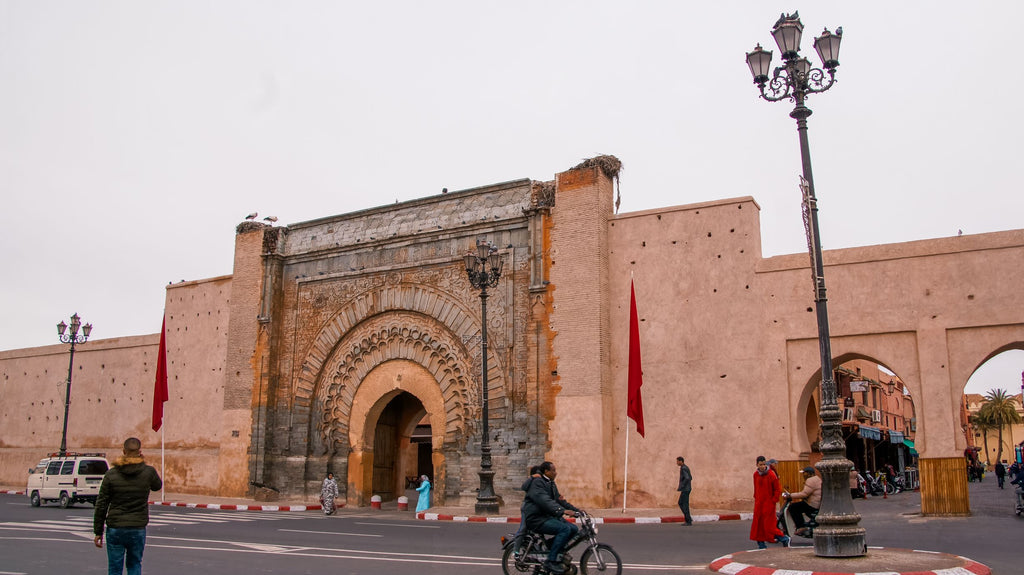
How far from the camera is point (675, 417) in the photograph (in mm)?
16906

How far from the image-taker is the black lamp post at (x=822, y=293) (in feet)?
27.5

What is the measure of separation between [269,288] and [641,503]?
11417 millimetres

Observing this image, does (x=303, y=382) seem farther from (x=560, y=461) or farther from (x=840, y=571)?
(x=840, y=571)

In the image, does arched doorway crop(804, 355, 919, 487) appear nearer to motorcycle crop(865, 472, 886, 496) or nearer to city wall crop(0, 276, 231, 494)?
motorcycle crop(865, 472, 886, 496)

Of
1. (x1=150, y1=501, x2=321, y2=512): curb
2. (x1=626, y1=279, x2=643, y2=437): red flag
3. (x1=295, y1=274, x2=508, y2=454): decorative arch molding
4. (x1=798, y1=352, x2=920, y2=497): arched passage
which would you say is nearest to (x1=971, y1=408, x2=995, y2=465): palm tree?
(x1=798, y1=352, x2=920, y2=497): arched passage

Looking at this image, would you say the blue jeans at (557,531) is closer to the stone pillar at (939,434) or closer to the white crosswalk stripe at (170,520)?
the white crosswalk stripe at (170,520)

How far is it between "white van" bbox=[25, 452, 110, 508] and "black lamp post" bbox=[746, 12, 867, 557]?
16.4 meters

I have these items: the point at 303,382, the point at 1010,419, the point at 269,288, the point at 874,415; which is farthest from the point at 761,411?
the point at 1010,419

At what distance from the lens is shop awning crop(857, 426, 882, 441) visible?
28658 millimetres

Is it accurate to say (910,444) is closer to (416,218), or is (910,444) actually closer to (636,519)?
(416,218)

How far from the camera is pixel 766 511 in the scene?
10.1 m

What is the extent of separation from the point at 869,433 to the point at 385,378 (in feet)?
60.8

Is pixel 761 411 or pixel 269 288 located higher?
pixel 269 288

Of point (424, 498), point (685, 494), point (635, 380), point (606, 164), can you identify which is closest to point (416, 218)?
point (606, 164)
